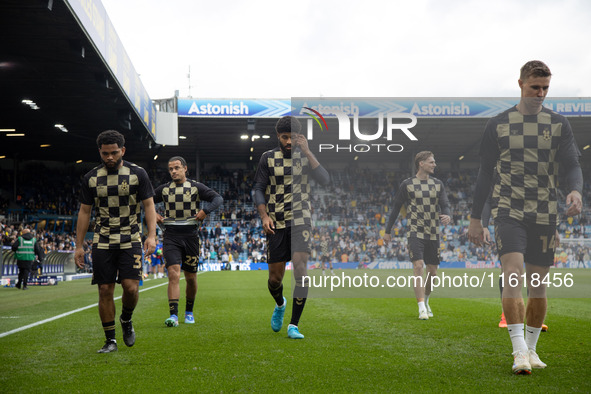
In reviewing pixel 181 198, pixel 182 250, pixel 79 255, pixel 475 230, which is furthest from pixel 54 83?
pixel 475 230

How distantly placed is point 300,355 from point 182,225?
342 cm

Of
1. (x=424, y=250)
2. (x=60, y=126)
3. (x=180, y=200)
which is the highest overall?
(x=60, y=126)

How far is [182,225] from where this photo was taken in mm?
7754

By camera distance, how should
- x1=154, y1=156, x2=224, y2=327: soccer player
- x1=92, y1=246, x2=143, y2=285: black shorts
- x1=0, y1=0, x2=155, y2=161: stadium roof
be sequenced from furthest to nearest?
1. x1=0, y1=0, x2=155, y2=161: stadium roof
2. x1=154, y1=156, x2=224, y2=327: soccer player
3. x1=92, y1=246, x2=143, y2=285: black shorts

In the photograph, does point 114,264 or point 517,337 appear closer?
point 517,337

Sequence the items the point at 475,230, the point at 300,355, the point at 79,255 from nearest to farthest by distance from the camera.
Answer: the point at 475,230
the point at 300,355
the point at 79,255

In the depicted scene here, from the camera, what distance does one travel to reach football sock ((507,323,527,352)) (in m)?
4.16

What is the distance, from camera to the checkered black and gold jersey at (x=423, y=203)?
7551 mm

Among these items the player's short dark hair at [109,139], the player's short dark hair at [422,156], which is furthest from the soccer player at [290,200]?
the player's short dark hair at [422,156]

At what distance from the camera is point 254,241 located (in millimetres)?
38469

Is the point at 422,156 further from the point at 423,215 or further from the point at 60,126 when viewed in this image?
the point at 60,126

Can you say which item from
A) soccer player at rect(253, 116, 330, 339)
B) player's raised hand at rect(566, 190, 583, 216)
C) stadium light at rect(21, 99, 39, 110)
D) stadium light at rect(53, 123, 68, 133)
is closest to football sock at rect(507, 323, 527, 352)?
player's raised hand at rect(566, 190, 583, 216)

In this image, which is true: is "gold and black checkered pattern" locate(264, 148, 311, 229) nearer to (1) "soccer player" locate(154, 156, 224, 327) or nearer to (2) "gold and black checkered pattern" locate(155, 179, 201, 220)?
(1) "soccer player" locate(154, 156, 224, 327)

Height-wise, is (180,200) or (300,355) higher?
(180,200)
